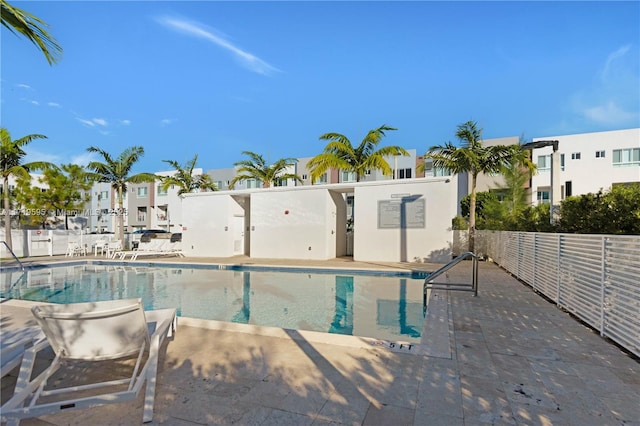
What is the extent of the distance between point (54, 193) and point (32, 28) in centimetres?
2323

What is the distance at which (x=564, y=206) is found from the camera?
8.76m

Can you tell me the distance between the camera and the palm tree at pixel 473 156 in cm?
1500

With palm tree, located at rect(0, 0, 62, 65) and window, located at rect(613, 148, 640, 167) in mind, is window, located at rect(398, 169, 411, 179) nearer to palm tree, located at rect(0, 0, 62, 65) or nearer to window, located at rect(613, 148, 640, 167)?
window, located at rect(613, 148, 640, 167)

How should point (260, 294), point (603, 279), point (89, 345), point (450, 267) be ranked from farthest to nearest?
point (260, 294) → point (450, 267) → point (603, 279) → point (89, 345)

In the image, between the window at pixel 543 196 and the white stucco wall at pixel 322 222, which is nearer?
the white stucco wall at pixel 322 222

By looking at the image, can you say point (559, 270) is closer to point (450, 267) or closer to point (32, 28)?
point (450, 267)

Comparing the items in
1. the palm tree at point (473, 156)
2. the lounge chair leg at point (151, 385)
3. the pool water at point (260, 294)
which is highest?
the palm tree at point (473, 156)

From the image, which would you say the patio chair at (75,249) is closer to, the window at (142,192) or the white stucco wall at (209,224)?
the white stucco wall at (209,224)

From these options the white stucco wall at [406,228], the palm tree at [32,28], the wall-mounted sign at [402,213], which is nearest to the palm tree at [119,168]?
the white stucco wall at [406,228]

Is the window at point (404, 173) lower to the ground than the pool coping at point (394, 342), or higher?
higher

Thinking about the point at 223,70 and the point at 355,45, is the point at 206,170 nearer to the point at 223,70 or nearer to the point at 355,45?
the point at 223,70

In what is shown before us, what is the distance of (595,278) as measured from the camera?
4770 millimetres

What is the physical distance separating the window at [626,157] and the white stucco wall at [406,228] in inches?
962

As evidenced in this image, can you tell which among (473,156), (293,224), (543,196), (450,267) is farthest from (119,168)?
(543,196)
